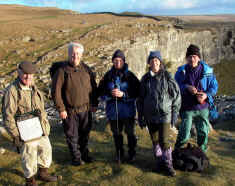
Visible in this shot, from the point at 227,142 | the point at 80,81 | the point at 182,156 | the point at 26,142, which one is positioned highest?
the point at 80,81

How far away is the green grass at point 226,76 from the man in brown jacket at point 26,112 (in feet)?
122

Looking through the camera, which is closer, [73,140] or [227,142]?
[73,140]

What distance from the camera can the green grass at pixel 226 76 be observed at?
39531mm

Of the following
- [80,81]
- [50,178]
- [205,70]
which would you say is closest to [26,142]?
[50,178]

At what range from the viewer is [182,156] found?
6.42m

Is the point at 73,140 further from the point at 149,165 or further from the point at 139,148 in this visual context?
the point at 139,148

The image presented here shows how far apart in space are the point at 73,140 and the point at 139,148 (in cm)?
300

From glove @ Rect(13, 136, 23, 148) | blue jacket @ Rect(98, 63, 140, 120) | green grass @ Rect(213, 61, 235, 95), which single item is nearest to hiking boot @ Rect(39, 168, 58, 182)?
glove @ Rect(13, 136, 23, 148)

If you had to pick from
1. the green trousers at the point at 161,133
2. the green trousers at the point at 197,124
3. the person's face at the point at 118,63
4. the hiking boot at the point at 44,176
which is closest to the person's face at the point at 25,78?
the person's face at the point at 118,63

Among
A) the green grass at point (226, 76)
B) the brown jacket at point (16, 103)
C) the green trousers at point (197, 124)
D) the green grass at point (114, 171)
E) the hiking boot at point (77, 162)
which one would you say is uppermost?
the brown jacket at point (16, 103)

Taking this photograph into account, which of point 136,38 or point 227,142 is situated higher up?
point 136,38

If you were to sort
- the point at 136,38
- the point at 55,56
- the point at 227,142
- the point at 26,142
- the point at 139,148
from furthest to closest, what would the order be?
the point at 136,38 → the point at 55,56 → the point at 227,142 → the point at 139,148 → the point at 26,142

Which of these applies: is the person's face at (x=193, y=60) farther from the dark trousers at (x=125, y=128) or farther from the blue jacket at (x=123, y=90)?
the dark trousers at (x=125, y=128)

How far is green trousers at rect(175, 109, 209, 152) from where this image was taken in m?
6.87
